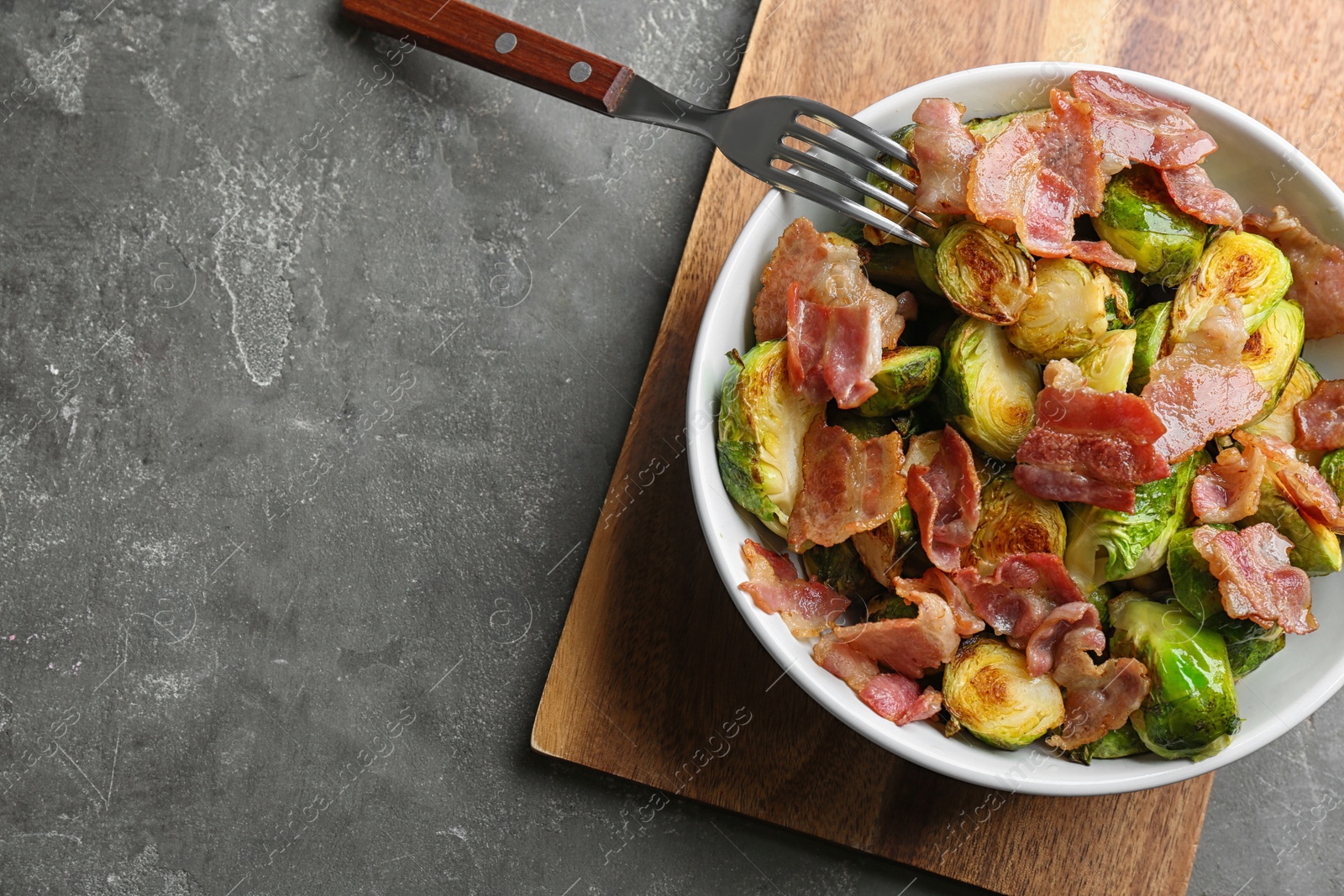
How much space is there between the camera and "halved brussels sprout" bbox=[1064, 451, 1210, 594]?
173 centimetres

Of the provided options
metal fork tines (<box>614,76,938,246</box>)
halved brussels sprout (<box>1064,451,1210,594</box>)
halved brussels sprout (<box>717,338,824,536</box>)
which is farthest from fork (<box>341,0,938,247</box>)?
halved brussels sprout (<box>1064,451,1210,594</box>)

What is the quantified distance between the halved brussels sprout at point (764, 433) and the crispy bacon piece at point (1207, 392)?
63 centimetres

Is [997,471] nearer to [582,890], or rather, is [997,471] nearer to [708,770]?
[708,770]

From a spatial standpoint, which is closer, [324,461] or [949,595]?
[949,595]

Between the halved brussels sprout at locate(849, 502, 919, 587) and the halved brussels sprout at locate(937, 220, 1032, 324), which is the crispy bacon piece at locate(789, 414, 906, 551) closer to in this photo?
the halved brussels sprout at locate(849, 502, 919, 587)

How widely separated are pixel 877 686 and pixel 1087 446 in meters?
0.60

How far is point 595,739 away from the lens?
225cm

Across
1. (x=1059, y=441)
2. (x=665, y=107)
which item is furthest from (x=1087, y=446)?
(x=665, y=107)

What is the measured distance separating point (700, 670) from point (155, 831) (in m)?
1.43

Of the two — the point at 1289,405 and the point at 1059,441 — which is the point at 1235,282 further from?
the point at 1059,441

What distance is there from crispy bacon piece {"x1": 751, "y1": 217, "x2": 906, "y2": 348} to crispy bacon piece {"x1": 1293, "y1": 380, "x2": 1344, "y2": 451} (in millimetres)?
828

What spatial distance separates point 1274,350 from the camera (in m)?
1.83

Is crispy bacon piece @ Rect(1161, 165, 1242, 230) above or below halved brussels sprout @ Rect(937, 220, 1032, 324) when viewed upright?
above

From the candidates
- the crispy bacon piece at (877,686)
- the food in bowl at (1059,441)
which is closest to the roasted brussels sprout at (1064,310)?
the food in bowl at (1059,441)
